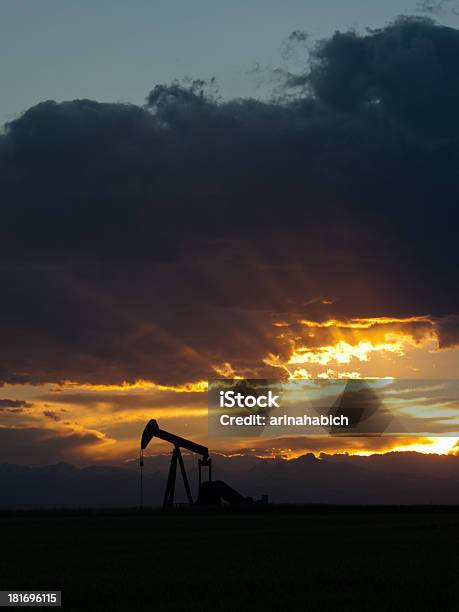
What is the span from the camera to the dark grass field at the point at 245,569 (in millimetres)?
25516

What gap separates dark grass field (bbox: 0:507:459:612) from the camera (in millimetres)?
25516

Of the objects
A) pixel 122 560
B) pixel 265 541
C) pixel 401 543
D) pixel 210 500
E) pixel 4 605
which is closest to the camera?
pixel 4 605

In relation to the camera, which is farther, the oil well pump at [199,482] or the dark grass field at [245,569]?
the oil well pump at [199,482]

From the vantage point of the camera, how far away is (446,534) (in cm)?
5041

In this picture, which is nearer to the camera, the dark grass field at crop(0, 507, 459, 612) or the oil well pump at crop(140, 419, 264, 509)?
the dark grass field at crop(0, 507, 459, 612)

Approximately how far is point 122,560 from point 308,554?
787cm

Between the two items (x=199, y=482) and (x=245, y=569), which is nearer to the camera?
(x=245, y=569)

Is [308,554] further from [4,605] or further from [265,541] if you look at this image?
[4,605]

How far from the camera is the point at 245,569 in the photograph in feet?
108

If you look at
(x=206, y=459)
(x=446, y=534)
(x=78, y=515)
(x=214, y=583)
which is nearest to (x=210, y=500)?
(x=206, y=459)

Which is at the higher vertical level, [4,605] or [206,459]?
[206,459]

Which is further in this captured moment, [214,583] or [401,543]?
[401,543]

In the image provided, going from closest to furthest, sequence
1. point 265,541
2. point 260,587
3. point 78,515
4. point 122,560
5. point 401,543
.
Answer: point 260,587 → point 122,560 → point 401,543 → point 265,541 → point 78,515

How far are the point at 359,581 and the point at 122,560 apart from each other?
1269 centimetres
